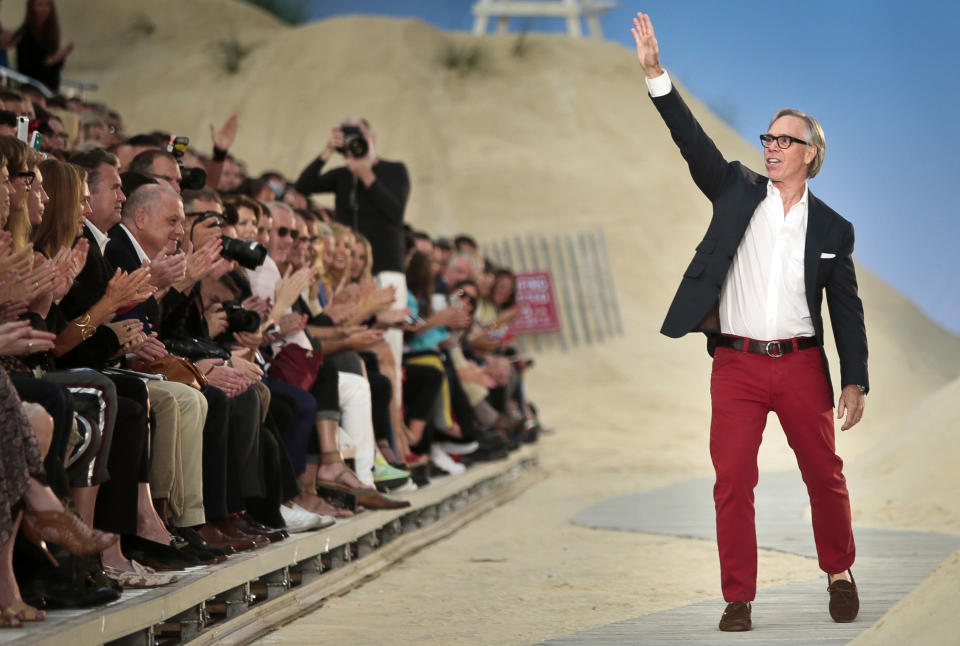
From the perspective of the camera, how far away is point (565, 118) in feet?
82.1

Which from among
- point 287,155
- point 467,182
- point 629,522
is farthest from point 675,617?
point 287,155

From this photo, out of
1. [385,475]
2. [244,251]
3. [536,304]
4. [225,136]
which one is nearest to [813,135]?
[244,251]

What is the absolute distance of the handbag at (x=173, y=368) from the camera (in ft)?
14.2

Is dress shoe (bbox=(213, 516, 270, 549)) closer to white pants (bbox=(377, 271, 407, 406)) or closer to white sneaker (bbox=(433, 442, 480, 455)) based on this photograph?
white pants (bbox=(377, 271, 407, 406))

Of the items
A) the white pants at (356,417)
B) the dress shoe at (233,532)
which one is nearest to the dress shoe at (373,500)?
the white pants at (356,417)

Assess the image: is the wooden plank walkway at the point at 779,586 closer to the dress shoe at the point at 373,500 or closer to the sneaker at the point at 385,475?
the sneaker at the point at 385,475

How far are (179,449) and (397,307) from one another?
391cm

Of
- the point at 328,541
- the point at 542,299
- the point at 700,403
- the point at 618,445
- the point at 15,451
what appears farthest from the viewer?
the point at 542,299

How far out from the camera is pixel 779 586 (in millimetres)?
5066

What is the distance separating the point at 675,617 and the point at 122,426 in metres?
1.92

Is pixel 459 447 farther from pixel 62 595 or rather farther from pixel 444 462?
pixel 62 595

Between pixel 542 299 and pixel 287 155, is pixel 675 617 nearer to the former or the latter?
pixel 542 299

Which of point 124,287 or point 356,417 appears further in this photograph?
point 356,417

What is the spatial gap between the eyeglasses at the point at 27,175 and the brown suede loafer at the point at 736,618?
7.95ft
